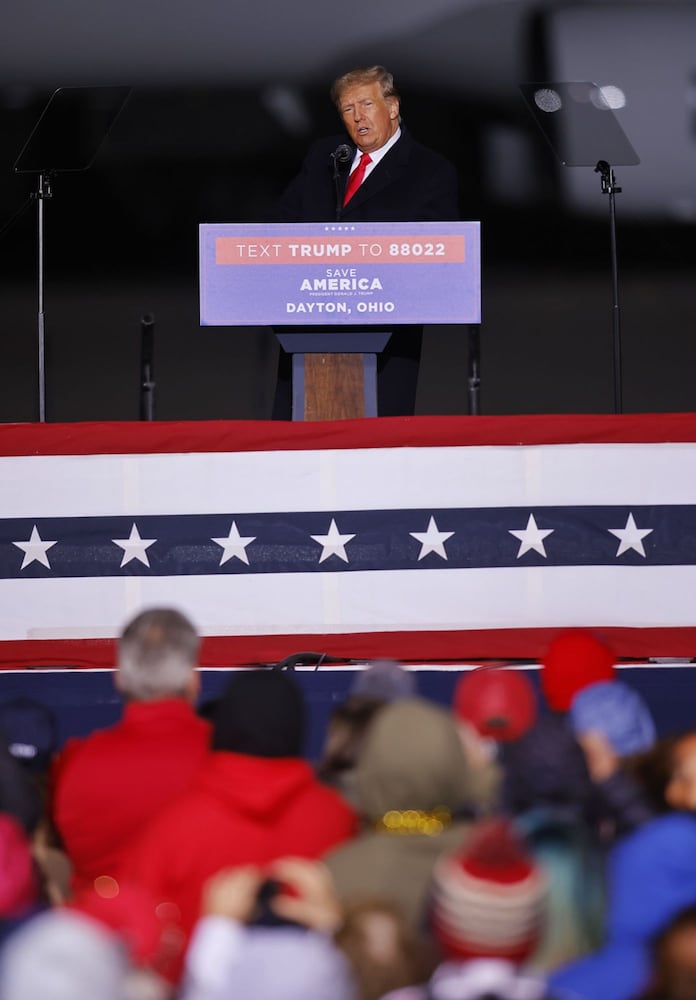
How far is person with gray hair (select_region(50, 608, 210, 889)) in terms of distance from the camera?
224 centimetres

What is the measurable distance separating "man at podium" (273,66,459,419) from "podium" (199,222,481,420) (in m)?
0.38

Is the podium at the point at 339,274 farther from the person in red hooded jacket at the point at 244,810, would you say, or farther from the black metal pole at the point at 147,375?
the person in red hooded jacket at the point at 244,810

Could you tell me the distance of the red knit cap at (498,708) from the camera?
2740 millimetres

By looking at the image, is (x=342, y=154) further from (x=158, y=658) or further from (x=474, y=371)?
(x=158, y=658)

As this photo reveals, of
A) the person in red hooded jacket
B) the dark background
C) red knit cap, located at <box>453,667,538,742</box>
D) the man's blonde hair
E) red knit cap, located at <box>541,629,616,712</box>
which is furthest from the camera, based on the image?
the dark background

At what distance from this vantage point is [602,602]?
4.60 metres

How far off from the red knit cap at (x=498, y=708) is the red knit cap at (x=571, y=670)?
25 centimetres

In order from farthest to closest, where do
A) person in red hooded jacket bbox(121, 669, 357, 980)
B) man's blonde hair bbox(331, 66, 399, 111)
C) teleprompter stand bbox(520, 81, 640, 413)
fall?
teleprompter stand bbox(520, 81, 640, 413)
man's blonde hair bbox(331, 66, 399, 111)
person in red hooded jacket bbox(121, 669, 357, 980)

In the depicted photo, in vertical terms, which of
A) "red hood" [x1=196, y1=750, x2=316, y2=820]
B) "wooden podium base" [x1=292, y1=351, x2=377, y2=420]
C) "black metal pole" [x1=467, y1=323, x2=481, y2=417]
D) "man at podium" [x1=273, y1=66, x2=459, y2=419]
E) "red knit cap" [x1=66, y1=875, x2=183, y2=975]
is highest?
"man at podium" [x1=273, y1=66, x2=459, y2=419]

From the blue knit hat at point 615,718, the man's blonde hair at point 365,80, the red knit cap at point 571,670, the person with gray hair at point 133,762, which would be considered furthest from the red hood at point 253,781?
the man's blonde hair at point 365,80

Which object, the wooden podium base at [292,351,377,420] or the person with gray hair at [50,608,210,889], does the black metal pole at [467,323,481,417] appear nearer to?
the wooden podium base at [292,351,377,420]

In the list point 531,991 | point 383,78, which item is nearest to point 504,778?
point 531,991

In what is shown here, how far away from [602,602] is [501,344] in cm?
301

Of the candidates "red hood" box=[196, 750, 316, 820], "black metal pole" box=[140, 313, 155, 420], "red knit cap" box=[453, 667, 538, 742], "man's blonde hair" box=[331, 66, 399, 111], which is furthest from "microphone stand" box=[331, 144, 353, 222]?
"red hood" box=[196, 750, 316, 820]
